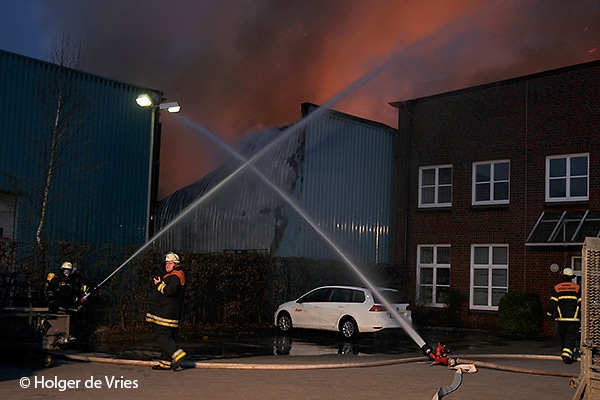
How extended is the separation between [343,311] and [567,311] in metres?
6.25

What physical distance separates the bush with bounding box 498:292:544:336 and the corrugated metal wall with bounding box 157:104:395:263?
604 centimetres

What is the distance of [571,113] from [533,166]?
6.73 feet

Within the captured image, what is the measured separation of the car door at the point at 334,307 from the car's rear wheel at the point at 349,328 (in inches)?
7.1

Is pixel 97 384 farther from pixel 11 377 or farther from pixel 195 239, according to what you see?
pixel 195 239

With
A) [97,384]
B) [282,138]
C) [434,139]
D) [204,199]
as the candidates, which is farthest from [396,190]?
[97,384]

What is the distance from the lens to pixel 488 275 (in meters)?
25.6

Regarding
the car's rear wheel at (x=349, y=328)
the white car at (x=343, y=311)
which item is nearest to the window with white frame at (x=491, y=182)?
the white car at (x=343, y=311)

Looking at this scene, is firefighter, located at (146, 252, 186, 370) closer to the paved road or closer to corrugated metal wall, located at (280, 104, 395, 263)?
the paved road

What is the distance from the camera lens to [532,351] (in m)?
18.0

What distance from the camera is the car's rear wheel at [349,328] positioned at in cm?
1922

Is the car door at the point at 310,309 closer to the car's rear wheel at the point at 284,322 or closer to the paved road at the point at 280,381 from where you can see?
the car's rear wheel at the point at 284,322

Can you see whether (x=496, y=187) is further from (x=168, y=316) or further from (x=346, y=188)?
(x=168, y=316)

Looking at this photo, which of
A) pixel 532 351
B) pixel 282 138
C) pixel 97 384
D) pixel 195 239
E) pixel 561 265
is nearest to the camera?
pixel 97 384

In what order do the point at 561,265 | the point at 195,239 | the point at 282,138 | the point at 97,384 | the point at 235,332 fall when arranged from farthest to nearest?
1. the point at 195,239
2. the point at 282,138
3. the point at 561,265
4. the point at 235,332
5. the point at 97,384
